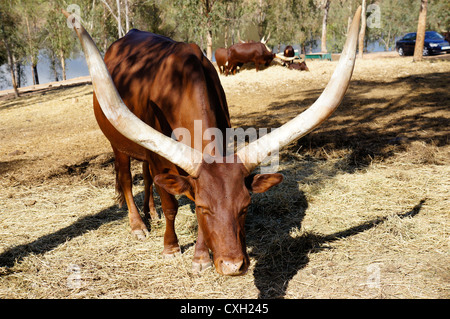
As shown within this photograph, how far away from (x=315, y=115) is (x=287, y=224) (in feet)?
6.36

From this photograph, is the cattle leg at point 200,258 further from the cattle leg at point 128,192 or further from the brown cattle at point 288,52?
the brown cattle at point 288,52

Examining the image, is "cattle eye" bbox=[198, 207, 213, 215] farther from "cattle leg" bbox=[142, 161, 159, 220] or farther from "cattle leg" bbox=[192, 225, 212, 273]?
"cattle leg" bbox=[142, 161, 159, 220]

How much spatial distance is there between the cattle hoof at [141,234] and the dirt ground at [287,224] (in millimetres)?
75

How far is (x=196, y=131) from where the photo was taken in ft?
9.91

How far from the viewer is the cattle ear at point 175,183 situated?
2.69 metres

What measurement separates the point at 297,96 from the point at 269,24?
105 ft

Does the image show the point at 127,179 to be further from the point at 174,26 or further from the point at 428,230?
the point at 174,26

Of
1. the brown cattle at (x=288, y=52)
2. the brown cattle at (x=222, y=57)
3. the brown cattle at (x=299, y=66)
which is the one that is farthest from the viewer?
the brown cattle at (x=288, y=52)

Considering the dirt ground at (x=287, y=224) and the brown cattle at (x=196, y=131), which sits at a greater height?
the brown cattle at (x=196, y=131)

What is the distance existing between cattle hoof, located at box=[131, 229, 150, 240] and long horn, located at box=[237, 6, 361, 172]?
1.99 metres

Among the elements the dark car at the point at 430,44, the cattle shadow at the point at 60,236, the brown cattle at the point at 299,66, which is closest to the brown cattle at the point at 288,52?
the brown cattle at the point at 299,66

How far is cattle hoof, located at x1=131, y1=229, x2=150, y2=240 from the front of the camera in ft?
13.6

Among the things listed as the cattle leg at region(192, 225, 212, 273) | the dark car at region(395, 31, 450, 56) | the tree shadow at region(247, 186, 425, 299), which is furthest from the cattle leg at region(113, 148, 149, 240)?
the dark car at region(395, 31, 450, 56)

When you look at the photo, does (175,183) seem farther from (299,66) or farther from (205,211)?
(299,66)
